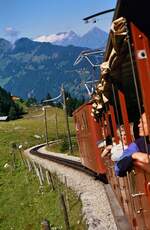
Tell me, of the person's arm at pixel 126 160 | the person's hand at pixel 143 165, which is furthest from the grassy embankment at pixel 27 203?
the person's hand at pixel 143 165

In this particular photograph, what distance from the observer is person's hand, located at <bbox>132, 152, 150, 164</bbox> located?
5975mm

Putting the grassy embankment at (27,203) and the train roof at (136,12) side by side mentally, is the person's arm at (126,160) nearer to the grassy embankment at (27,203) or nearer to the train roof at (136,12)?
the train roof at (136,12)

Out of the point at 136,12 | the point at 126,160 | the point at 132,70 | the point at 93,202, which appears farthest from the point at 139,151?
the point at 93,202

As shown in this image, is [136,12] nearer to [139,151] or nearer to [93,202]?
[139,151]

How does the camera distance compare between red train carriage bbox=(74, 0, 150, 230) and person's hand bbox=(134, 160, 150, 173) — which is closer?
red train carriage bbox=(74, 0, 150, 230)

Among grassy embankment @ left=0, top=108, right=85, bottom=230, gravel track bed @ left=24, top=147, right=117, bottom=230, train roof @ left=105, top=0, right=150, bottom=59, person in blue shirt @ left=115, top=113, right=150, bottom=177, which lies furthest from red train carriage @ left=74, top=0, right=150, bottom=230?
grassy embankment @ left=0, top=108, right=85, bottom=230

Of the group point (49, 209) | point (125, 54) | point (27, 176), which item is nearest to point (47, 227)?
point (125, 54)

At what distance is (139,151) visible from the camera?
6320 millimetres

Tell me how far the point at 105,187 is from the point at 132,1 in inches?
691

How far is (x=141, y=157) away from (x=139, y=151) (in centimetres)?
19

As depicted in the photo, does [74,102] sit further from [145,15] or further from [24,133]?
[145,15]

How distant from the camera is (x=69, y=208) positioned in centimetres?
2116

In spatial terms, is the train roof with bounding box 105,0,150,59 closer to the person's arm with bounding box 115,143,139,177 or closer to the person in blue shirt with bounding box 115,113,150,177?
the person in blue shirt with bounding box 115,113,150,177

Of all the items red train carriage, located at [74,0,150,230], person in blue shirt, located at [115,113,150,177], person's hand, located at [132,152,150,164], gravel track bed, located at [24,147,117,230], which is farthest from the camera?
gravel track bed, located at [24,147,117,230]
